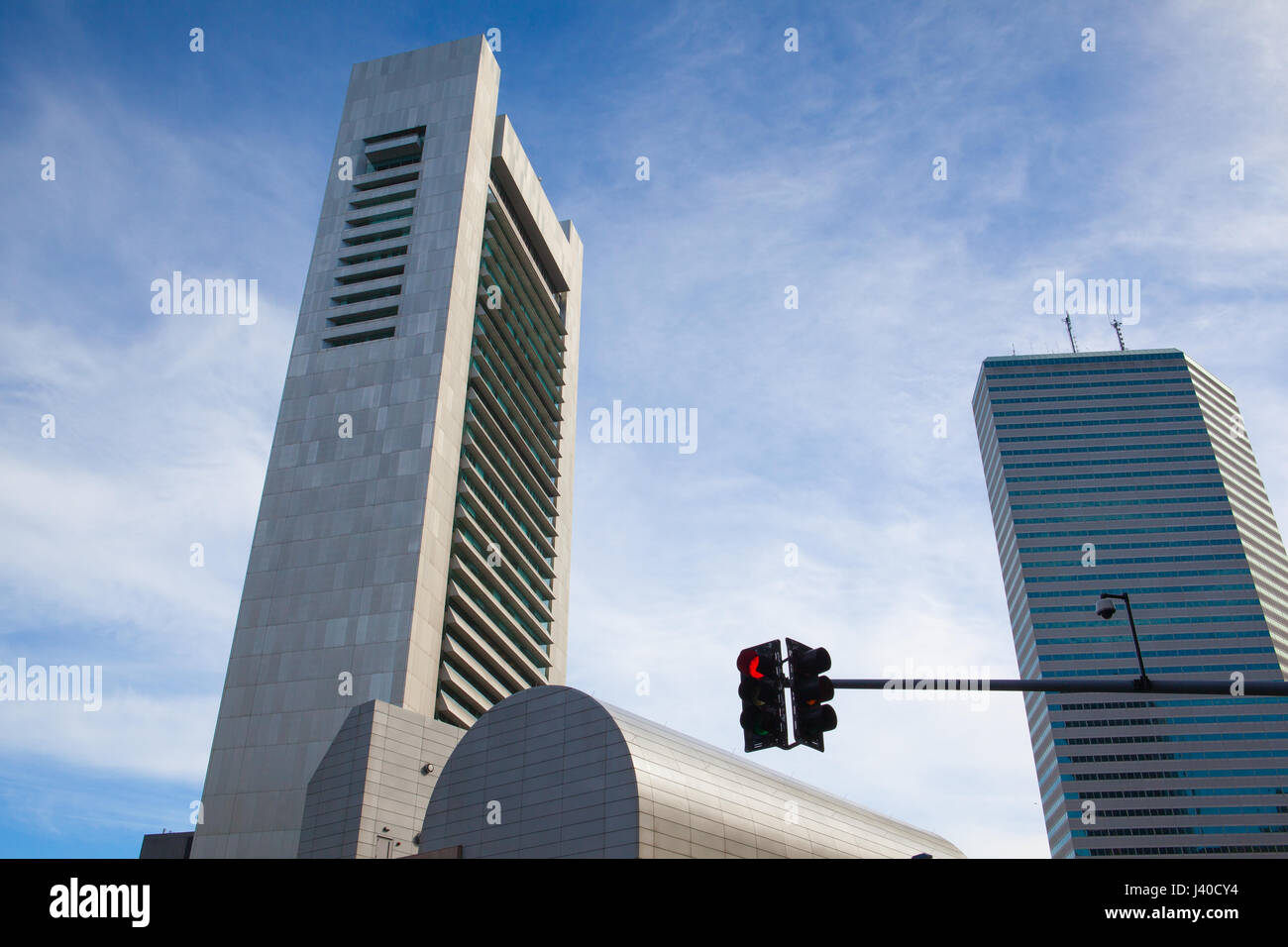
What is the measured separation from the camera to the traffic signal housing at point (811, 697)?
1308 centimetres

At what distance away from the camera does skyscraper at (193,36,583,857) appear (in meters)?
58.3

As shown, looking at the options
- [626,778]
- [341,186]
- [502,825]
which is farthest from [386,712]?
[341,186]

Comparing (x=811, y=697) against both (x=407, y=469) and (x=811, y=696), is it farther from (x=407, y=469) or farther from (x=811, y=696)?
(x=407, y=469)

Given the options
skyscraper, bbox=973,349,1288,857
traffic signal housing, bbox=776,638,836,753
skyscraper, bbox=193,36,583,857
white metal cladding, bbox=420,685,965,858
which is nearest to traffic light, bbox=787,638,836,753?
traffic signal housing, bbox=776,638,836,753

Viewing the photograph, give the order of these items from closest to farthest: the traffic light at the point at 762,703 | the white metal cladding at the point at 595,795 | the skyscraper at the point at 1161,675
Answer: the traffic light at the point at 762,703 < the white metal cladding at the point at 595,795 < the skyscraper at the point at 1161,675

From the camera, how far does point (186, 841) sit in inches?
2537

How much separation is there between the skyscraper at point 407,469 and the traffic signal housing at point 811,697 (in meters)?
37.6

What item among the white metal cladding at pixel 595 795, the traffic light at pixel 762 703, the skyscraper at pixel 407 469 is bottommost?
the traffic light at pixel 762 703

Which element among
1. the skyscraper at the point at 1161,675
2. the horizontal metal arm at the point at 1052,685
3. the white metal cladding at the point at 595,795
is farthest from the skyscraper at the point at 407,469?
the skyscraper at the point at 1161,675

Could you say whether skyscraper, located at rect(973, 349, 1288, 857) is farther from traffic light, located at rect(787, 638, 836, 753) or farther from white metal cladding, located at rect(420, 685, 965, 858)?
traffic light, located at rect(787, 638, 836, 753)

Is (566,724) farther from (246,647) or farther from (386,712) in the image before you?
(246,647)

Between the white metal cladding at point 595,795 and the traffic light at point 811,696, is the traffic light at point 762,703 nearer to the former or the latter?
the traffic light at point 811,696

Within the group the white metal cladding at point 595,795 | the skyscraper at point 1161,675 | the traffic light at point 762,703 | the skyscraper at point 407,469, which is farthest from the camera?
the skyscraper at point 1161,675
